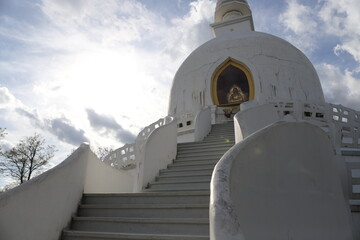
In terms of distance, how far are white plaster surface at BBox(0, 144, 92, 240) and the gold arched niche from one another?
39.8 ft

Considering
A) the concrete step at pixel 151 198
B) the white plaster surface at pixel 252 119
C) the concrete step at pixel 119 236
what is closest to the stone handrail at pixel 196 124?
the white plaster surface at pixel 252 119

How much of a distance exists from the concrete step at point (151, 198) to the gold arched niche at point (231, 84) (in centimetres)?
1166

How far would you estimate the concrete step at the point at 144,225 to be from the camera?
11.3 feet

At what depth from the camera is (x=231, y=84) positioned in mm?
16125

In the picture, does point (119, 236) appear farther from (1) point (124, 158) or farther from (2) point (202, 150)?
(1) point (124, 158)

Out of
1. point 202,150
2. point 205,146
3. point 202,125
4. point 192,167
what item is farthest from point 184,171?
point 202,125

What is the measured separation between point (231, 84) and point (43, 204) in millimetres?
13885

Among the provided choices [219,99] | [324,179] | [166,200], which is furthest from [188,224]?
[219,99]

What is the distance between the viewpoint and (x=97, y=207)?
4.33 metres

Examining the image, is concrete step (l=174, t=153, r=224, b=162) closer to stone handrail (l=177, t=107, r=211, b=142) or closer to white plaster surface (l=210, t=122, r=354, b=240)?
white plaster surface (l=210, t=122, r=354, b=240)

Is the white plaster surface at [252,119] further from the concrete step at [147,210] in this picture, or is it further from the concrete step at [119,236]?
the concrete step at [119,236]

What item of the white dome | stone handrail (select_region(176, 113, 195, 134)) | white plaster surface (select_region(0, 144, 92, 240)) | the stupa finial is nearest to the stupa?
white plaster surface (select_region(0, 144, 92, 240))

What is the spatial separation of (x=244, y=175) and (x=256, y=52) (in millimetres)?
14715

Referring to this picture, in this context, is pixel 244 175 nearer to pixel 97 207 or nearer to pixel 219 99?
pixel 97 207
